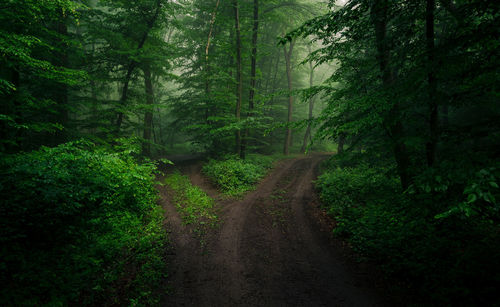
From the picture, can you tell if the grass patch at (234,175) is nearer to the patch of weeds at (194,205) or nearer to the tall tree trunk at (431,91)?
the patch of weeds at (194,205)

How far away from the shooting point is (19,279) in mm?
4332

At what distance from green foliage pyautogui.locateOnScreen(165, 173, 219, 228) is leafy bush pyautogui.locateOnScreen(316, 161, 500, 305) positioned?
5.42 meters

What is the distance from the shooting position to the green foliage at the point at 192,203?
353 inches

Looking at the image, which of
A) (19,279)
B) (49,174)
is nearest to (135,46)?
(49,174)

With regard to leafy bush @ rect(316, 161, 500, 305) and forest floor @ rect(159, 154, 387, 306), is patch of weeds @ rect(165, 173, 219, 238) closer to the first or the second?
forest floor @ rect(159, 154, 387, 306)

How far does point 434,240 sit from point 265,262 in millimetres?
4636

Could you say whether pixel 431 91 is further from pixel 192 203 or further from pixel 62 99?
pixel 62 99

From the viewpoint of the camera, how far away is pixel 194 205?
10.3m

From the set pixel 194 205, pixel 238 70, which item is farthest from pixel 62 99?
pixel 238 70

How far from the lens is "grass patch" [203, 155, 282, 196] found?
42.0ft

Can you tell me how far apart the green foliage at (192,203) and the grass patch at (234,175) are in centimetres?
148

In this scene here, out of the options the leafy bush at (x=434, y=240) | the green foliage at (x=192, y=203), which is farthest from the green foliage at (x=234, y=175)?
the leafy bush at (x=434, y=240)

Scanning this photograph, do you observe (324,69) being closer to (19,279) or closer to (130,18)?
(130,18)

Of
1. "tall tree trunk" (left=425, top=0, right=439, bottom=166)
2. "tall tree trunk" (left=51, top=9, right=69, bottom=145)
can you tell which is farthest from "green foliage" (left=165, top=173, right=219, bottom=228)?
"tall tree trunk" (left=425, top=0, right=439, bottom=166)
